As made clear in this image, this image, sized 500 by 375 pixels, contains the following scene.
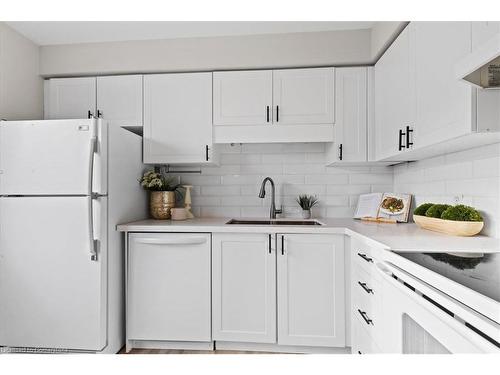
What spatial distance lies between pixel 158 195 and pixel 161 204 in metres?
0.08

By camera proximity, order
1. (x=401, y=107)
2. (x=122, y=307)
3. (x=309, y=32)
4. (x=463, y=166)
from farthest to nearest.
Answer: (x=309, y=32), (x=122, y=307), (x=401, y=107), (x=463, y=166)

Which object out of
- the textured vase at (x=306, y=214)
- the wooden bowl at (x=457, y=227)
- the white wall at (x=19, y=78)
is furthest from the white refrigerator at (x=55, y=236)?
the wooden bowl at (x=457, y=227)

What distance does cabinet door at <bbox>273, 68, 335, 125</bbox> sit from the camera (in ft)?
8.07

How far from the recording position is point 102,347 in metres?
2.01

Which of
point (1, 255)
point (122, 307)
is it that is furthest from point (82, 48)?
point (122, 307)

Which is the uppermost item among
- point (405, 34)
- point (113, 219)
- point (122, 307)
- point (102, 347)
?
point (405, 34)

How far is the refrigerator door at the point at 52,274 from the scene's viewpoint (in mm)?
A: 2000

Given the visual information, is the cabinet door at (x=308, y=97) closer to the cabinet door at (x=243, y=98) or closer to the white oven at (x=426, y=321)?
the cabinet door at (x=243, y=98)

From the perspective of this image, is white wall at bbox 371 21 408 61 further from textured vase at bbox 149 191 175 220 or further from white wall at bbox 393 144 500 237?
textured vase at bbox 149 191 175 220

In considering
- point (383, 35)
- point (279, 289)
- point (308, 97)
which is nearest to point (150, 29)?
point (308, 97)

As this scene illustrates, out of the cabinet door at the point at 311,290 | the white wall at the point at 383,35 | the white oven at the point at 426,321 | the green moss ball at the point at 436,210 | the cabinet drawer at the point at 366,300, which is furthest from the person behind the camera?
the cabinet door at the point at 311,290

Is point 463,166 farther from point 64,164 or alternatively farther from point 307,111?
point 64,164

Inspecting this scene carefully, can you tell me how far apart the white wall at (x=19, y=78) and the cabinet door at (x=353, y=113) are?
2479 millimetres
